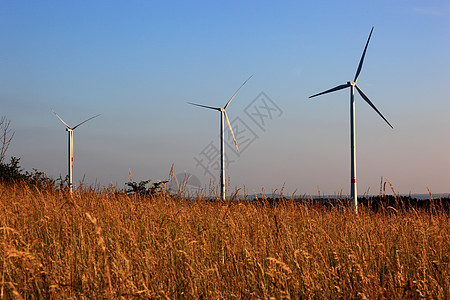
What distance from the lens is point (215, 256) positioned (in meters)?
6.39

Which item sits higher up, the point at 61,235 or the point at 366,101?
the point at 366,101

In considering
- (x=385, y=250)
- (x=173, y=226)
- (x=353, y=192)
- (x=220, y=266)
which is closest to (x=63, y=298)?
(x=220, y=266)

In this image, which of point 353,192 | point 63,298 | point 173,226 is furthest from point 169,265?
point 353,192

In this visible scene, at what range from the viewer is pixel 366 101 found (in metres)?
20.1

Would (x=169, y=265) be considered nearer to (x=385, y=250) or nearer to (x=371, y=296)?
(x=371, y=296)

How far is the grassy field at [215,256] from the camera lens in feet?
14.4

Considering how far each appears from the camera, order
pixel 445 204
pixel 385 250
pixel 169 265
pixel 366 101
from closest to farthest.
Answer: pixel 169 265 < pixel 385 250 < pixel 445 204 < pixel 366 101

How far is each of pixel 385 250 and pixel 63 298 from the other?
5149mm

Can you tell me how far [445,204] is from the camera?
59.1ft

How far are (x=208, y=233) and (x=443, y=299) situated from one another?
151 inches

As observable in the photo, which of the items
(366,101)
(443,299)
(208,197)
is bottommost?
(443,299)

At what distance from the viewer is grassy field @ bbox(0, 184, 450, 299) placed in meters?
4.40

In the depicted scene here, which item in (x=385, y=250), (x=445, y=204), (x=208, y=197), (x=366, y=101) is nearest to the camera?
(x=385, y=250)

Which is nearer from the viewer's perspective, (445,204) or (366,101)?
(445,204)
